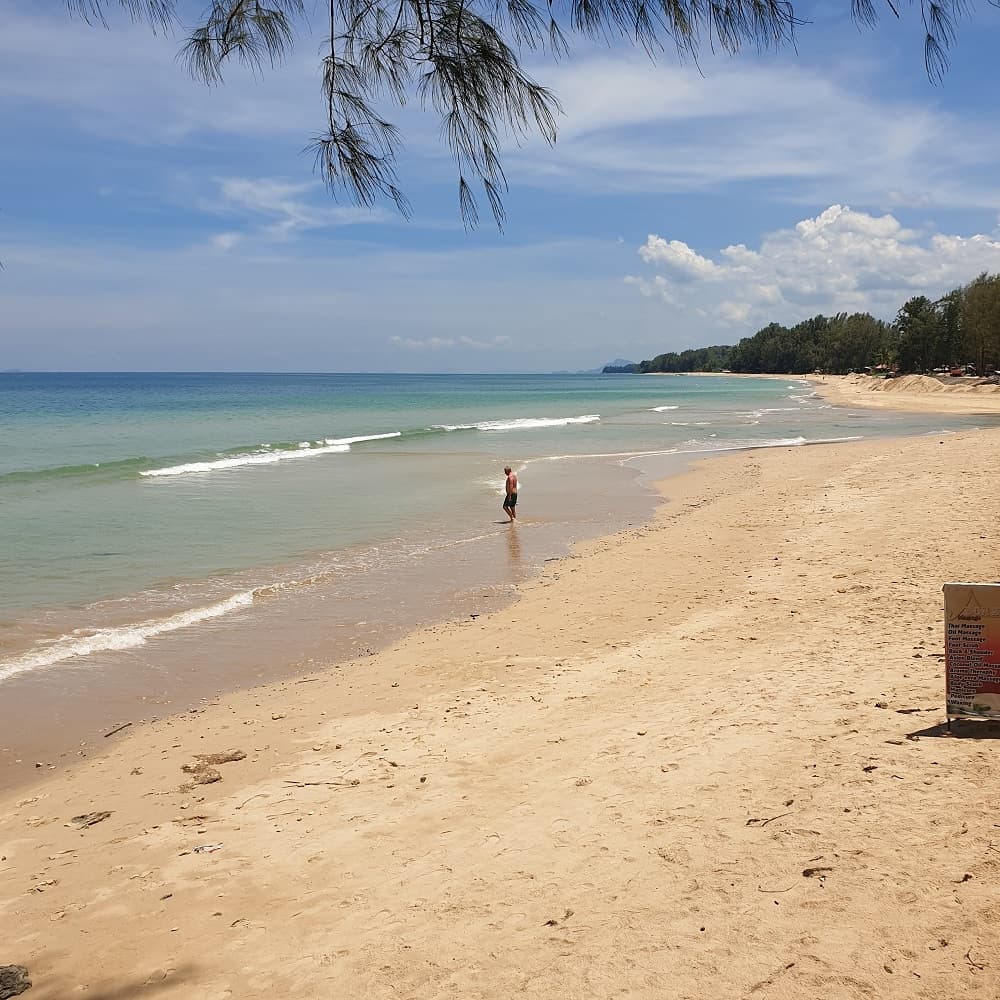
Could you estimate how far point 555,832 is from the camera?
14.6ft

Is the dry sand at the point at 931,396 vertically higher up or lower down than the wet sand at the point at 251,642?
higher up

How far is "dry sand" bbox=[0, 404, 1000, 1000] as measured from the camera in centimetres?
335

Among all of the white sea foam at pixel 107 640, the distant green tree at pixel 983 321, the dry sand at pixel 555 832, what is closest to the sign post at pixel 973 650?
the dry sand at pixel 555 832

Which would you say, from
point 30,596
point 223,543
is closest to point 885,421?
point 223,543

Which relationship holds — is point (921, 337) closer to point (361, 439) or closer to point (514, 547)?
point (361, 439)

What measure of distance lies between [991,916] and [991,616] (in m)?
2.08

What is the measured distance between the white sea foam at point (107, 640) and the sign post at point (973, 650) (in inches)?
326

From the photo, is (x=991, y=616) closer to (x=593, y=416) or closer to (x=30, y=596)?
(x=30, y=596)

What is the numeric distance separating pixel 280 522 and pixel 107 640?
7706 millimetres

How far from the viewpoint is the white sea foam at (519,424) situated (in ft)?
153

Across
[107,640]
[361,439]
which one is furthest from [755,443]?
[107,640]

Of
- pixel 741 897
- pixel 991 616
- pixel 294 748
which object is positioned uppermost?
pixel 991 616

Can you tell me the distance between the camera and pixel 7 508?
65.1ft

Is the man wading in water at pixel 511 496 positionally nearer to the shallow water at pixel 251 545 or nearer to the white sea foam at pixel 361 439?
the shallow water at pixel 251 545
